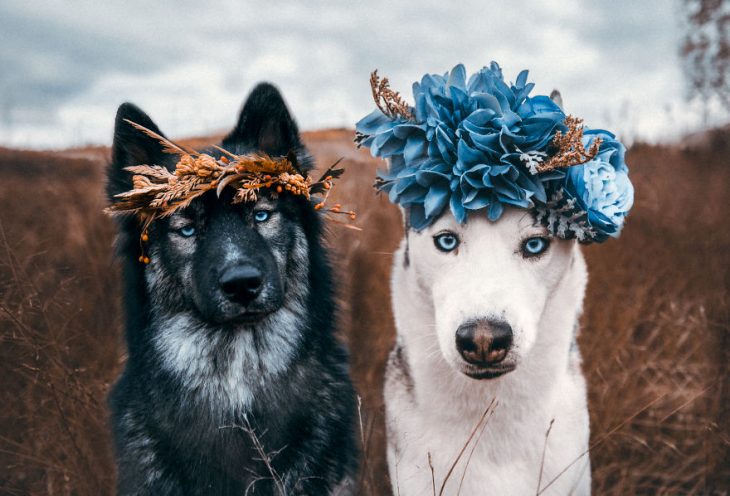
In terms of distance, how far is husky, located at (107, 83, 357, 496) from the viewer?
2781 mm

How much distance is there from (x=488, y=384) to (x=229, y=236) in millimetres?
1349

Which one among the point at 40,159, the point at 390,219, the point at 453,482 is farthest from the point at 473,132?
the point at 40,159

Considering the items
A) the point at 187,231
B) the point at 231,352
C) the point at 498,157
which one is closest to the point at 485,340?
the point at 498,157

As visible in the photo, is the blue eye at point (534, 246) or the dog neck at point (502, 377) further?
the dog neck at point (502, 377)

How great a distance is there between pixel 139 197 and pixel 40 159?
4.02 m

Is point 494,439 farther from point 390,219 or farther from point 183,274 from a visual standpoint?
point 390,219

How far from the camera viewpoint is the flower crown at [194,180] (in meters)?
2.65

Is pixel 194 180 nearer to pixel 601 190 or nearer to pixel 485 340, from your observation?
pixel 485 340

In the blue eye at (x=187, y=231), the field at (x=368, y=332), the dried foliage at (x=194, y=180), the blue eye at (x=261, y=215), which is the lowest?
the field at (x=368, y=332)

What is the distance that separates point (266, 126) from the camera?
3004 millimetres

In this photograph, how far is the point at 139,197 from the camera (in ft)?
8.87

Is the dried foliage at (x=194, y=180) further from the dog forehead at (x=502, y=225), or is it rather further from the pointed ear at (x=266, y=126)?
the dog forehead at (x=502, y=225)

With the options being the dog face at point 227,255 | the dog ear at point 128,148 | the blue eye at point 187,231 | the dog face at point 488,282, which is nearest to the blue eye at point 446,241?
the dog face at point 488,282

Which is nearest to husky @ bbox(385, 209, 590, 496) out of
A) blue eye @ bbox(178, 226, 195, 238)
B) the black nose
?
the black nose
